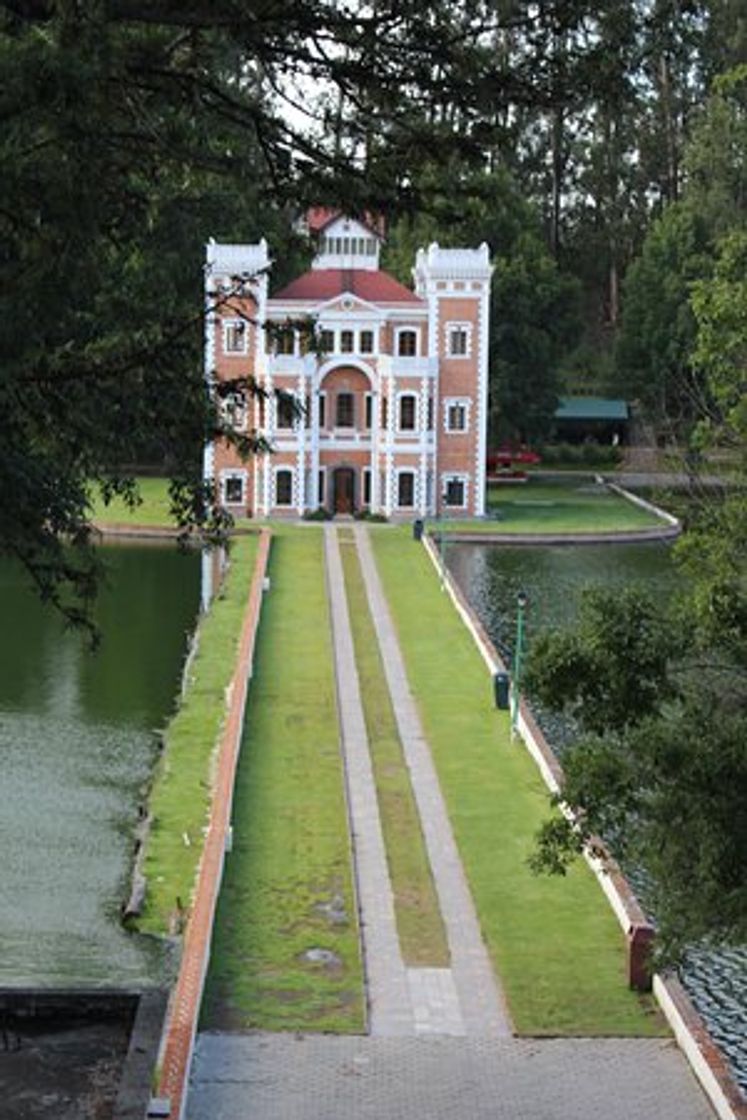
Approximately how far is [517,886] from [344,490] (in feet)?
117

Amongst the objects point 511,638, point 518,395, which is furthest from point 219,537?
point 518,395

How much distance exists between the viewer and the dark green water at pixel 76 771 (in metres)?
17.9

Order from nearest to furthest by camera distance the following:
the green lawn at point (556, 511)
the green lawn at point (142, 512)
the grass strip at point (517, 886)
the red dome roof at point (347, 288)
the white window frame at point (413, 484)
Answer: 1. the grass strip at point (517, 886)
2. the green lawn at point (142, 512)
3. the green lawn at point (556, 511)
4. the white window frame at point (413, 484)
5. the red dome roof at point (347, 288)

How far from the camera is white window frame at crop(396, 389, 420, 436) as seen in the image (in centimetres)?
5266

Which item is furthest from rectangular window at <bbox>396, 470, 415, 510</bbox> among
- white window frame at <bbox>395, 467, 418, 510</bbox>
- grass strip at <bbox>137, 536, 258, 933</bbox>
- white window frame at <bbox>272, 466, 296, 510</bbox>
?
grass strip at <bbox>137, 536, 258, 933</bbox>

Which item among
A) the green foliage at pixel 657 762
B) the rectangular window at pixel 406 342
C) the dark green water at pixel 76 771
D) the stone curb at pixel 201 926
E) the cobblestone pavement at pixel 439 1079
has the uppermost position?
the rectangular window at pixel 406 342

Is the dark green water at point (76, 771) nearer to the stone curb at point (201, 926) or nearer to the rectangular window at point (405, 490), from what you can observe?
the stone curb at point (201, 926)

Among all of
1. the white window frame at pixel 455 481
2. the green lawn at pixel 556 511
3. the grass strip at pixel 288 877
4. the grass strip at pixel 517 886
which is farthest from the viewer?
the white window frame at pixel 455 481

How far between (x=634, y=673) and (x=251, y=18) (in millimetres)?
4891

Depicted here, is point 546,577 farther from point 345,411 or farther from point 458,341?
point 345,411

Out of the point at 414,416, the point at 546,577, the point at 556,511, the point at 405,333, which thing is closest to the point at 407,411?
the point at 414,416

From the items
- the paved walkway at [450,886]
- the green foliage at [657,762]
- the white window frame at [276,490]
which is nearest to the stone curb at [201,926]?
the paved walkway at [450,886]

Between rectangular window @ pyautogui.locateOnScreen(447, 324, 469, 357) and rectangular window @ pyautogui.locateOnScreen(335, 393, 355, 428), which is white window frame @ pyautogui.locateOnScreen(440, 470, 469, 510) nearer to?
Answer: rectangular window @ pyautogui.locateOnScreen(335, 393, 355, 428)

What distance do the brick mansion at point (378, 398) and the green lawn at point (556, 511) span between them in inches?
75.5
